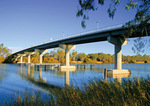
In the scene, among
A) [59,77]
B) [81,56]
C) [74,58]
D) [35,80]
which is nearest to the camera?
[35,80]

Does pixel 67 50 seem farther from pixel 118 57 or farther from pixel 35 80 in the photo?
pixel 35 80

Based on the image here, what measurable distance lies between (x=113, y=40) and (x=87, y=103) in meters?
33.9

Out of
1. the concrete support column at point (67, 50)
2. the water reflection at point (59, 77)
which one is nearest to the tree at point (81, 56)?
the concrete support column at point (67, 50)

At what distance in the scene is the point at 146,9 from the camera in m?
9.84

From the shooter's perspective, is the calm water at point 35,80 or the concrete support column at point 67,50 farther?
the concrete support column at point 67,50

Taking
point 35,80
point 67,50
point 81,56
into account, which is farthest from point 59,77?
point 81,56

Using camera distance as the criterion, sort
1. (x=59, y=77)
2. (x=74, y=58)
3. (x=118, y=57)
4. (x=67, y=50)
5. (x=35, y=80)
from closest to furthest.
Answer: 1. (x=35, y=80)
2. (x=59, y=77)
3. (x=118, y=57)
4. (x=67, y=50)
5. (x=74, y=58)

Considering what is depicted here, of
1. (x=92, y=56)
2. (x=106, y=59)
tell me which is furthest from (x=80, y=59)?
(x=106, y=59)

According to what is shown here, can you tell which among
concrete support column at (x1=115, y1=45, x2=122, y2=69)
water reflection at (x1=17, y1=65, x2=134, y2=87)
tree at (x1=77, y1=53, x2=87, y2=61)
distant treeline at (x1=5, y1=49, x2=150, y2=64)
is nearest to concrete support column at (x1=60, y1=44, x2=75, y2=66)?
water reflection at (x1=17, y1=65, x2=134, y2=87)

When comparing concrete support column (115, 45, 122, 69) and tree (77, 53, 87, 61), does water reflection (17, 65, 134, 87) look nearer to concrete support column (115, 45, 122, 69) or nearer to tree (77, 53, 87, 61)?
concrete support column (115, 45, 122, 69)

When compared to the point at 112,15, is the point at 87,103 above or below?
below

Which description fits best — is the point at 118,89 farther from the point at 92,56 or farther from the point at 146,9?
the point at 92,56

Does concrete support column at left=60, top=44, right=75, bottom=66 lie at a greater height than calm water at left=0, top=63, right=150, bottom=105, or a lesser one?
greater

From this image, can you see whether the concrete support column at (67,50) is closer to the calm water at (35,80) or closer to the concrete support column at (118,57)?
the calm water at (35,80)
